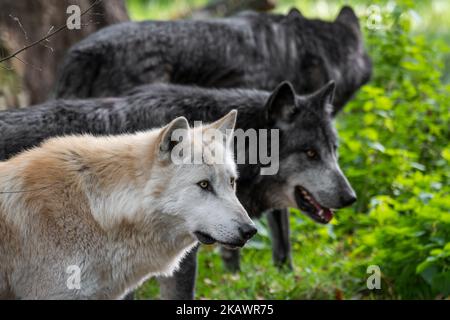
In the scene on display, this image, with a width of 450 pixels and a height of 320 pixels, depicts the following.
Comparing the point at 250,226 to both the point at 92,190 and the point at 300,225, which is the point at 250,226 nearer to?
the point at 92,190

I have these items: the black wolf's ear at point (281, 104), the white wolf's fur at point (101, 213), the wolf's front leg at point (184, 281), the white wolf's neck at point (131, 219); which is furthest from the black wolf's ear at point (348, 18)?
the white wolf's neck at point (131, 219)

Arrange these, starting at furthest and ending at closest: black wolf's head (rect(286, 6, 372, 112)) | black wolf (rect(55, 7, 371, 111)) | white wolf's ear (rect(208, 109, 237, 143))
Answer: black wolf's head (rect(286, 6, 372, 112)) < black wolf (rect(55, 7, 371, 111)) < white wolf's ear (rect(208, 109, 237, 143))

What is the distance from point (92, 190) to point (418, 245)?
2.74 metres

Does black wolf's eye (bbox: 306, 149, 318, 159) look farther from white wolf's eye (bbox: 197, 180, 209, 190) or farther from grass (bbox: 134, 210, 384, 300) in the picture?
white wolf's eye (bbox: 197, 180, 209, 190)

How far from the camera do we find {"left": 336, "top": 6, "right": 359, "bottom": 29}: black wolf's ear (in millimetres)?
9492

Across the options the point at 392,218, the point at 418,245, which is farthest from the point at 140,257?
the point at 392,218

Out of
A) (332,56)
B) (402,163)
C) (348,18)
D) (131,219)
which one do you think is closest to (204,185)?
(131,219)

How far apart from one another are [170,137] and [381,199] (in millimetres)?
3224

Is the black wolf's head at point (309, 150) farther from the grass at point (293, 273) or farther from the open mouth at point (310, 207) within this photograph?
the grass at point (293, 273)

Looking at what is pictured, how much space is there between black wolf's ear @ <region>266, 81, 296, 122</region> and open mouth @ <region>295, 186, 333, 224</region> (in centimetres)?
62

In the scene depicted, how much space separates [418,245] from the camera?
5.89 metres

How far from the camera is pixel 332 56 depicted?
899cm

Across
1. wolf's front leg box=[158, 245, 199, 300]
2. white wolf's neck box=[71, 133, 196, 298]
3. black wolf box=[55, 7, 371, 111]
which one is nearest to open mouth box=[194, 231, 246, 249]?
white wolf's neck box=[71, 133, 196, 298]

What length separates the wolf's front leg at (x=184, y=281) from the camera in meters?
5.71
